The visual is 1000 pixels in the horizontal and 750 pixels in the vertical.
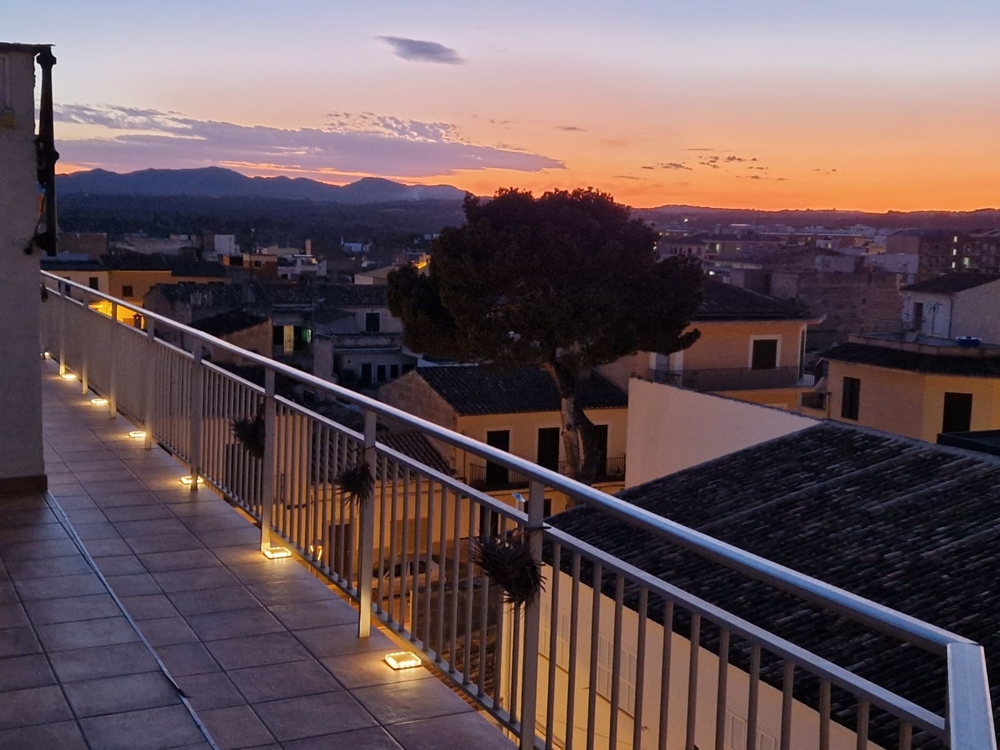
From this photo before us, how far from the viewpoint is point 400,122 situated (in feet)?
304

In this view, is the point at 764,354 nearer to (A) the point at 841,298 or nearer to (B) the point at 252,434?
(A) the point at 841,298

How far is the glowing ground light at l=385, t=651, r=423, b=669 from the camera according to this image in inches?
172

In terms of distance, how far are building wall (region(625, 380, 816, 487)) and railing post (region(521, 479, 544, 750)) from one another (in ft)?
60.7

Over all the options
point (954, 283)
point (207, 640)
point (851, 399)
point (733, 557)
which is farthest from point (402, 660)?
point (954, 283)

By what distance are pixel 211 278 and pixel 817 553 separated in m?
54.8

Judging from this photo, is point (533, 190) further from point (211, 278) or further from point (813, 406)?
point (211, 278)

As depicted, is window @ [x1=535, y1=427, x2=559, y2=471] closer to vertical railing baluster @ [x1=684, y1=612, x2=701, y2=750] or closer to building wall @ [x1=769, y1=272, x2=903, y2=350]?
building wall @ [x1=769, y1=272, x2=903, y2=350]

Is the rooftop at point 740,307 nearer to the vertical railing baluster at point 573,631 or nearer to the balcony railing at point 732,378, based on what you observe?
the balcony railing at point 732,378

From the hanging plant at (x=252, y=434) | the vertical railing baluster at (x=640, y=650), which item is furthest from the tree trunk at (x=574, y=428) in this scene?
the vertical railing baluster at (x=640, y=650)

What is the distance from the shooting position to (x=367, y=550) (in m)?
4.69

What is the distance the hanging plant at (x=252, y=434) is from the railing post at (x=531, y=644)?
2.77 m

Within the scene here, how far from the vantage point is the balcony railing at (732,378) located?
37562 millimetres

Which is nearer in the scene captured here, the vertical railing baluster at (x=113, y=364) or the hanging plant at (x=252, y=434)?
the hanging plant at (x=252, y=434)

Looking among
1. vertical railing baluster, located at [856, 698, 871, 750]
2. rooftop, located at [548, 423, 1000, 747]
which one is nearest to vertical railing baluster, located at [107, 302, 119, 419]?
rooftop, located at [548, 423, 1000, 747]
